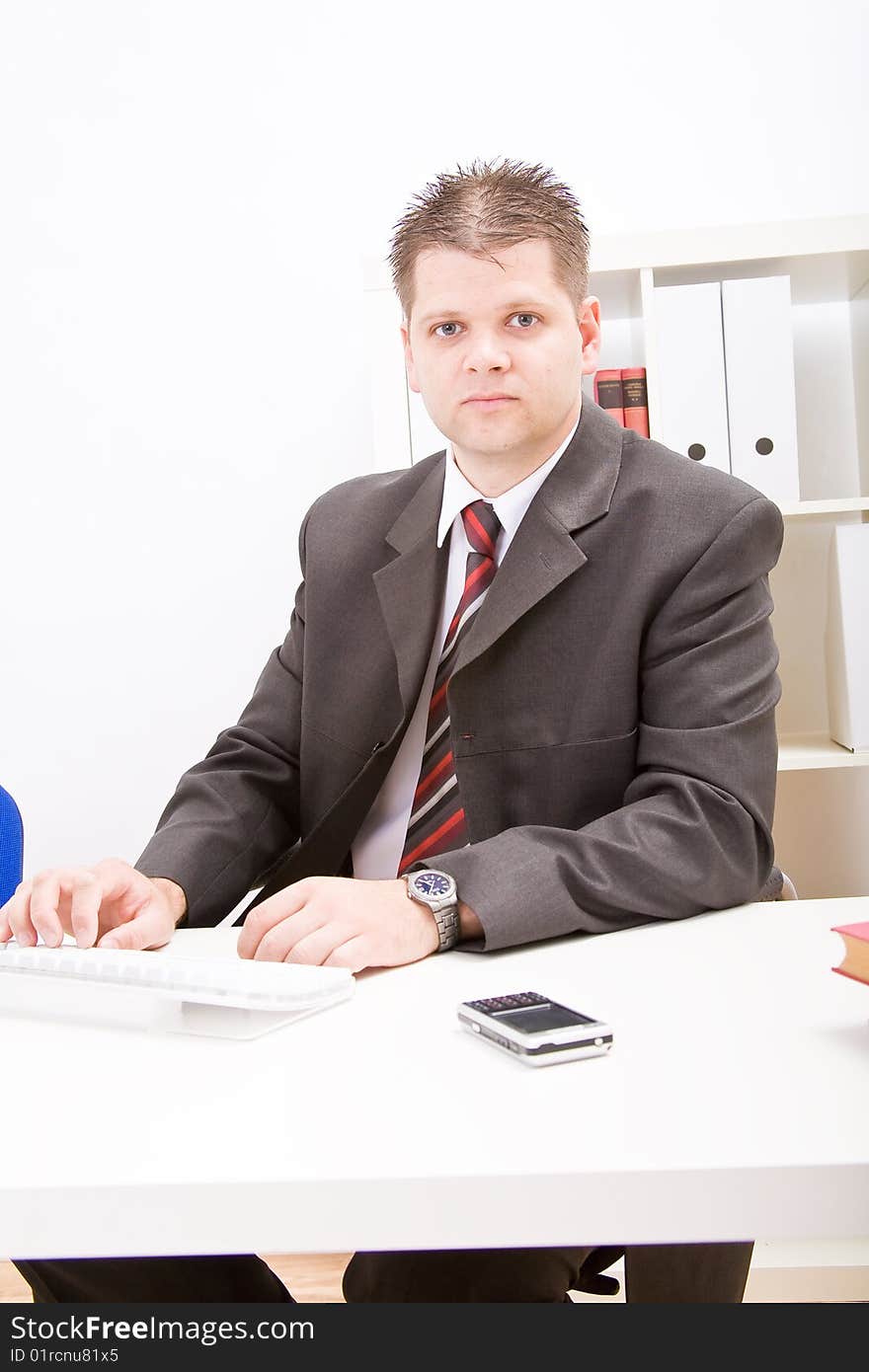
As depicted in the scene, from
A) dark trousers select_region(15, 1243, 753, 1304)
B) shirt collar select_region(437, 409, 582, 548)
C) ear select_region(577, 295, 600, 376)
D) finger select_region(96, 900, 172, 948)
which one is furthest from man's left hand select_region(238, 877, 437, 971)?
ear select_region(577, 295, 600, 376)

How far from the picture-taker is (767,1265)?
2.05 meters

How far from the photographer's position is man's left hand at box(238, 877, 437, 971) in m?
1.00

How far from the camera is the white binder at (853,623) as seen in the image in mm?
2295

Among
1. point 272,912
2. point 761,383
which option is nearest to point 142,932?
point 272,912

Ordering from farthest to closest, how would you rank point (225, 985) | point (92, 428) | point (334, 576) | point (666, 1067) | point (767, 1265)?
point (92, 428), point (767, 1265), point (334, 576), point (225, 985), point (666, 1067)

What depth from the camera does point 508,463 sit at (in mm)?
1558

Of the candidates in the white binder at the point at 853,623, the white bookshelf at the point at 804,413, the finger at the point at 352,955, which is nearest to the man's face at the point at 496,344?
the finger at the point at 352,955

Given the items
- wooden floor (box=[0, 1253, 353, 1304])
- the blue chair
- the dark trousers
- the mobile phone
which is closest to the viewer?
the mobile phone

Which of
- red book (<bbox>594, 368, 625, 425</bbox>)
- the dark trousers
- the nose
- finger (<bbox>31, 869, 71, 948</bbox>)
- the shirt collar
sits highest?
red book (<bbox>594, 368, 625, 425</bbox>)

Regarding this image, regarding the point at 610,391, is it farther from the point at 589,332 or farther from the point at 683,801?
the point at 683,801

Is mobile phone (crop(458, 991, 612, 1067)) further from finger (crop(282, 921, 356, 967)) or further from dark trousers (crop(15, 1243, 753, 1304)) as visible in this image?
dark trousers (crop(15, 1243, 753, 1304))

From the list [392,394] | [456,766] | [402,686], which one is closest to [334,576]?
[402,686]

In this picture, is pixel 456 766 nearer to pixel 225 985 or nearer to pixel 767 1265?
pixel 225 985

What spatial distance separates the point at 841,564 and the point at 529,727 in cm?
113
